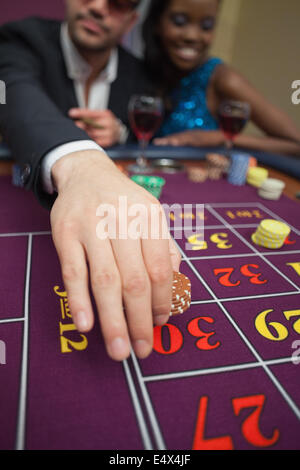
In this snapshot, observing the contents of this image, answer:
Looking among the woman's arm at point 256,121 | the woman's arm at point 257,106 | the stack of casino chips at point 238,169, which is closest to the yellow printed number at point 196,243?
the stack of casino chips at point 238,169

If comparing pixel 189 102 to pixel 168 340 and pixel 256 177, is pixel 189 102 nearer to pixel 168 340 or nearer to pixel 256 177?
pixel 256 177

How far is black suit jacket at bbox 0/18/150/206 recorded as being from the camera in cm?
86

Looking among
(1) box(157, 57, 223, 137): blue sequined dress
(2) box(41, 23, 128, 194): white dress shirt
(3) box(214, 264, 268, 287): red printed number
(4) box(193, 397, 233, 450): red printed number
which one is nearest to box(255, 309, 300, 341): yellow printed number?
(3) box(214, 264, 268, 287): red printed number

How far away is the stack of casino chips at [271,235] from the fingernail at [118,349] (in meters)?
0.60

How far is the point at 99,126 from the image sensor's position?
5.00ft

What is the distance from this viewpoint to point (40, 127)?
3.04 feet

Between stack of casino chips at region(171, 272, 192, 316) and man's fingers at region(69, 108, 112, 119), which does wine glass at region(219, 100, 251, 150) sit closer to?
man's fingers at region(69, 108, 112, 119)

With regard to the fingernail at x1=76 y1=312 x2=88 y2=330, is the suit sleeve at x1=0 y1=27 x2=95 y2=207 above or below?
above

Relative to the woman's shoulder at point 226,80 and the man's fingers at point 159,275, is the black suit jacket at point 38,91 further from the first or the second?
the woman's shoulder at point 226,80

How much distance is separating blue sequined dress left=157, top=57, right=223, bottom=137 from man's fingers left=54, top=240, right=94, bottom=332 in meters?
2.24

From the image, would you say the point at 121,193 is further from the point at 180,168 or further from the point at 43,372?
the point at 180,168

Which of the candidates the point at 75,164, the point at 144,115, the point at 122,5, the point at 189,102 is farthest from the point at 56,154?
the point at 189,102

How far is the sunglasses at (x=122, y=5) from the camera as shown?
179 centimetres

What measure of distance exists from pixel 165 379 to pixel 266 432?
152 mm
